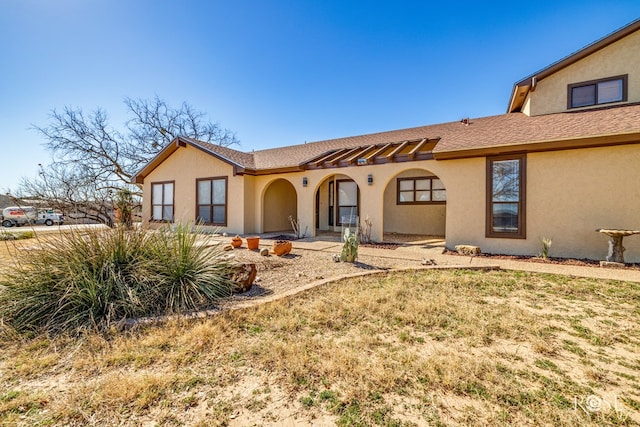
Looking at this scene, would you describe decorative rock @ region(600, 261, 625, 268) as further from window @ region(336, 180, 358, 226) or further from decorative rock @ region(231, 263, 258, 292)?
window @ region(336, 180, 358, 226)

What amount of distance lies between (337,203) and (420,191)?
4.13m

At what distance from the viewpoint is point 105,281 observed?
4.24 metres

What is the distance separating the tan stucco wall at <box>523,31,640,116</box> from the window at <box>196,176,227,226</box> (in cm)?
1382

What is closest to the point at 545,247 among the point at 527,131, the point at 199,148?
the point at 527,131

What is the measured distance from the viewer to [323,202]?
15078mm

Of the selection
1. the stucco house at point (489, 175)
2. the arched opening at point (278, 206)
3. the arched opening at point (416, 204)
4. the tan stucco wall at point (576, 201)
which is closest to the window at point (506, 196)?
the stucco house at point (489, 175)

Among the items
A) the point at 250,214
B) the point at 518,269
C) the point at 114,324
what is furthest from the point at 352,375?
the point at 250,214

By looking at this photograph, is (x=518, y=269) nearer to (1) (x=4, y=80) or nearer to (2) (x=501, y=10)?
(2) (x=501, y=10)

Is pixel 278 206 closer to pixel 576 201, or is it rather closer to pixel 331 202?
pixel 331 202

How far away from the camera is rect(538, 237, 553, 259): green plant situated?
751cm

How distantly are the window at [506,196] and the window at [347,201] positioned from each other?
20.2 ft

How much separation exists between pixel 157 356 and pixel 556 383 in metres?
3.93

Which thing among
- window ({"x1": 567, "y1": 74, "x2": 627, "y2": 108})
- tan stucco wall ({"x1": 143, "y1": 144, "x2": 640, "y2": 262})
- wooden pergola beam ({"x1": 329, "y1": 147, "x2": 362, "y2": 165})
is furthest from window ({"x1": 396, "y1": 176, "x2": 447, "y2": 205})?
window ({"x1": 567, "y1": 74, "x2": 627, "y2": 108})

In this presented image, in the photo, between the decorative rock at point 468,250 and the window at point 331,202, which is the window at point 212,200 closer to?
the window at point 331,202
